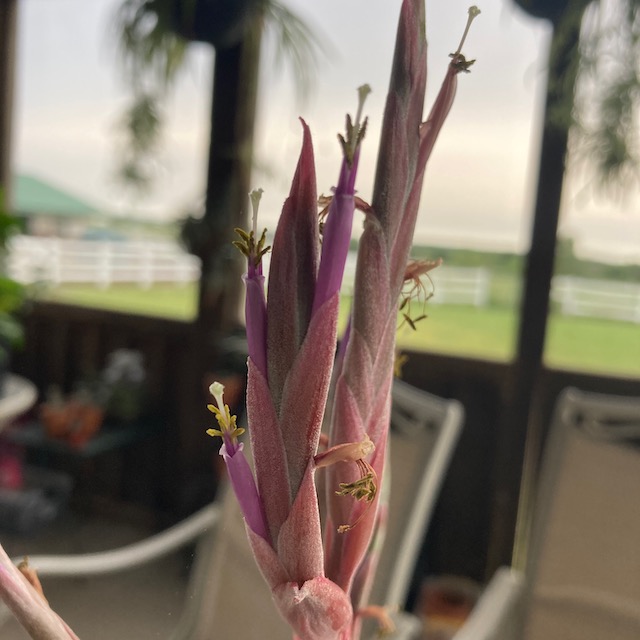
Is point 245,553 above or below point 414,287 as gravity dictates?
below

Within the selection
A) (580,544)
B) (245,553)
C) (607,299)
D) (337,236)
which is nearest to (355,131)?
(337,236)

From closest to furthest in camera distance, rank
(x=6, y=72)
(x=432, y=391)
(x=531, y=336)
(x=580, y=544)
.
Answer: (x=580, y=544) < (x=531, y=336) < (x=432, y=391) < (x=6, y=72)

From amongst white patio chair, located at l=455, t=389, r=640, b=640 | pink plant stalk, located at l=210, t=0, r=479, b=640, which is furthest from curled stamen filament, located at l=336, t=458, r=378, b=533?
white patio chair, located at l=455, t=389, r=640, b=640

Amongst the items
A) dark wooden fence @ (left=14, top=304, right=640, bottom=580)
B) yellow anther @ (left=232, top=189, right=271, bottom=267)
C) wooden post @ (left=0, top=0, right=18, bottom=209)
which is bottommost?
dark wooden fence @ (left=14, top=304, right=640, bottom=580)

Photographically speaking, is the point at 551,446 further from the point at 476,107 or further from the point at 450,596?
the point at 450,596

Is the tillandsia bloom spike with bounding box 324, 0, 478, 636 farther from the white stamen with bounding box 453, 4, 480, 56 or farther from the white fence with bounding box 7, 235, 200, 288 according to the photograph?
the white fence with bounding box 7, 235, 200, 288

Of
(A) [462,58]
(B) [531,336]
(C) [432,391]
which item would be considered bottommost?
(C) [432,391]

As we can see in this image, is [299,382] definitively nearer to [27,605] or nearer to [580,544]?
[27,605]
